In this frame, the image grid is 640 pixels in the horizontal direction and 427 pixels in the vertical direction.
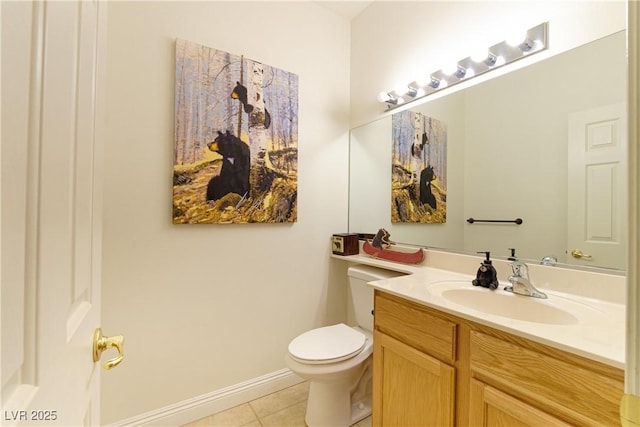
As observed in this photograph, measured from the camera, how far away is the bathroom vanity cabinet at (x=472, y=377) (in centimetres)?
66

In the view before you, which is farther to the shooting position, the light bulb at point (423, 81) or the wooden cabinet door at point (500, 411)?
the light bulb at point (423, 81)

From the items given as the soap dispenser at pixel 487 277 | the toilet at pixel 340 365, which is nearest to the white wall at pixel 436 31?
the soap dispenser at pixel 487 277

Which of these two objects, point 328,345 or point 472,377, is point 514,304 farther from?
point 328,345

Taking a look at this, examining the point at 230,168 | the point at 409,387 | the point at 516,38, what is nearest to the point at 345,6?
the point at 516,38

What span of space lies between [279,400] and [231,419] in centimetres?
30

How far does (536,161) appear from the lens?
3.97 ft

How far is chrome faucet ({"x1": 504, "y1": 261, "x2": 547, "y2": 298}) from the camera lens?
1050 mm

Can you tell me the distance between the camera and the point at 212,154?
1551mm

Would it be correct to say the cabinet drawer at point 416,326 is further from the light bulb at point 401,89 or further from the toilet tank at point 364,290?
the light bulb at point 401,89

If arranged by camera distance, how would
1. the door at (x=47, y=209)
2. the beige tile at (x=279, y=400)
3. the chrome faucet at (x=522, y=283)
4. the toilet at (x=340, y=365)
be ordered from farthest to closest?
the beige tile at (x=279, y=400), the toilet at (x=340, y=365), the chrome faucet at (x=522, y=283), the door at (x=47, y=209)

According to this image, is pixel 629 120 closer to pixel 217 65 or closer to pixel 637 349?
pixel 637 349

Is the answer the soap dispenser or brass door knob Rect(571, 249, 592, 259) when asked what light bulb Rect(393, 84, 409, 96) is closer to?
the soap dispenser

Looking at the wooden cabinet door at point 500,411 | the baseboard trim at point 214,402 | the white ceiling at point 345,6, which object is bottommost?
the baseboard trim at point 214,402

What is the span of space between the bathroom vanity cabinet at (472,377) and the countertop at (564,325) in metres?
0.03
